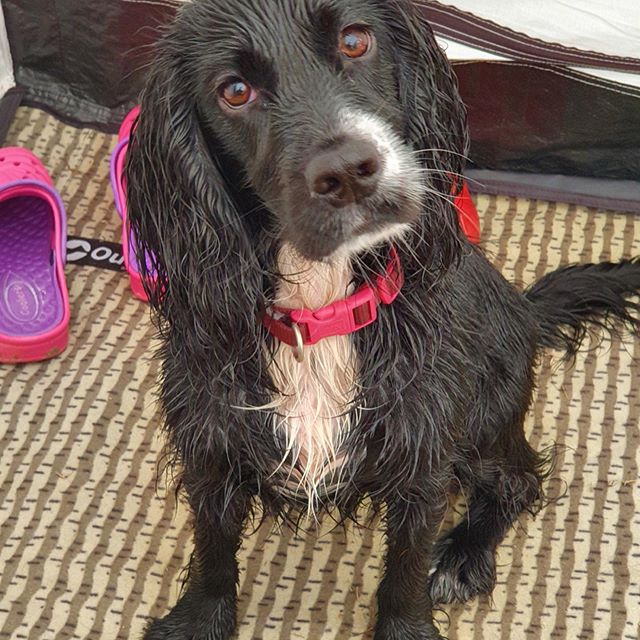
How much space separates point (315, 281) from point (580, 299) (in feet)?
2.45

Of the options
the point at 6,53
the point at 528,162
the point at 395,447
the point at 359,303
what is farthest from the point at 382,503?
Answer: the point at 6,53

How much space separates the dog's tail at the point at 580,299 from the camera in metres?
2.16

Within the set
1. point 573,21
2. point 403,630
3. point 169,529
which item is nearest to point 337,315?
point 403,630

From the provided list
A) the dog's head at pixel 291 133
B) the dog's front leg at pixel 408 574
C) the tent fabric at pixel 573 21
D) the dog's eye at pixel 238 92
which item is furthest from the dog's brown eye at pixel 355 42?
the tent fabric at pixel 573 21

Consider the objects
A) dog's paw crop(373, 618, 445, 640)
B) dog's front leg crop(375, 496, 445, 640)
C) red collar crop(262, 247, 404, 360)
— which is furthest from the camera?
dog's paw crop(373, 618, 445, 640)

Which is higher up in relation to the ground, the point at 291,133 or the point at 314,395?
the point at 291,133

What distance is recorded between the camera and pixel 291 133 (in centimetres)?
146

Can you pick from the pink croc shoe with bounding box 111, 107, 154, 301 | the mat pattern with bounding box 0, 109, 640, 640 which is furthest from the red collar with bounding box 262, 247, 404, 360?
the pink croc shoe with bounding box 111, 107, 154, 301

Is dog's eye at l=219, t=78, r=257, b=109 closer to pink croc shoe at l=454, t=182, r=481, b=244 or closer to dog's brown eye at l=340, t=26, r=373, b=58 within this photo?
dog's brown eye at l=340, t=26, r=373, b=58

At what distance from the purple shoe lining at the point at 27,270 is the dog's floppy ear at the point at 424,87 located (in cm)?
123

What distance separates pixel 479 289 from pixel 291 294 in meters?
0.42

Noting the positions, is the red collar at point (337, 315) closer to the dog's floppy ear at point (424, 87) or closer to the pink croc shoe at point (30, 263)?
the dog's floppy ear at point (424, 87)

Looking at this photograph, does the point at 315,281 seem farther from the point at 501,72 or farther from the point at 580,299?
the point at 501,72

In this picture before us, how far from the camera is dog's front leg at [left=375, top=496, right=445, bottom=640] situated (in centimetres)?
188
